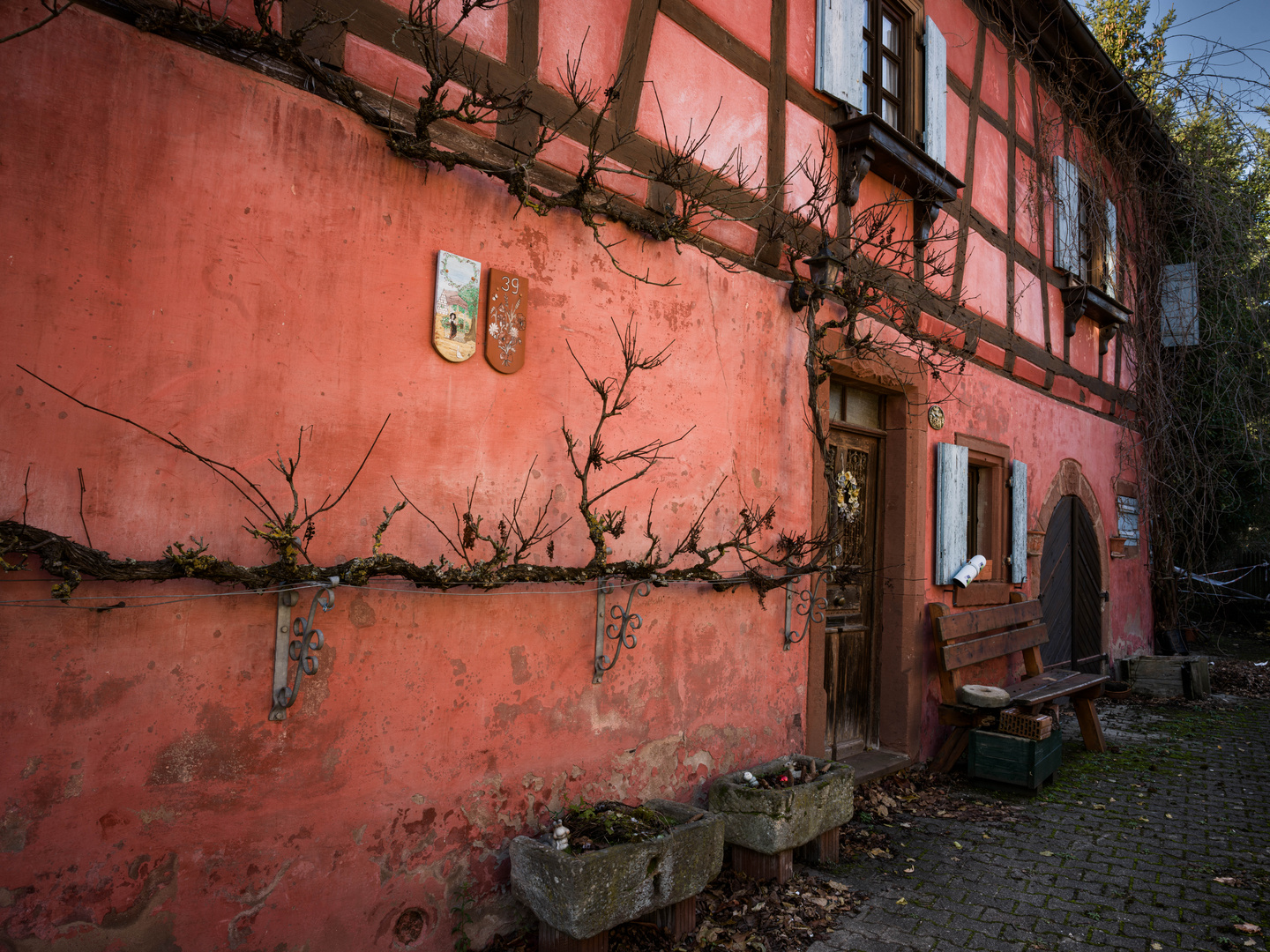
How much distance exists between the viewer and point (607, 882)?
264cm

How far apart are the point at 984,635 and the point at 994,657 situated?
1.78 ft

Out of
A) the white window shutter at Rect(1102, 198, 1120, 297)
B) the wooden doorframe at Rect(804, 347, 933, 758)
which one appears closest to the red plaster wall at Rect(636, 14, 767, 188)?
the wooden doorframe at Rect(804, 347, 933, 758)

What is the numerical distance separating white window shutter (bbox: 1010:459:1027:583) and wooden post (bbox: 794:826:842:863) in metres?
3.77

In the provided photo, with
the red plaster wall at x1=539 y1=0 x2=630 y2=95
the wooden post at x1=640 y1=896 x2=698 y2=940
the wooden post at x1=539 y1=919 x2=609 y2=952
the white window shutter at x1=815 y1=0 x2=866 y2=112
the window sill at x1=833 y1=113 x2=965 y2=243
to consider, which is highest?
the white window shutter at x1=815 y1=0 x2=866 y2=112

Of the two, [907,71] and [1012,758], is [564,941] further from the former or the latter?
[907,71]

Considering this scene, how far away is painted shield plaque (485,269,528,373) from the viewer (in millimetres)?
2936

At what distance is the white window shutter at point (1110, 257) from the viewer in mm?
8672

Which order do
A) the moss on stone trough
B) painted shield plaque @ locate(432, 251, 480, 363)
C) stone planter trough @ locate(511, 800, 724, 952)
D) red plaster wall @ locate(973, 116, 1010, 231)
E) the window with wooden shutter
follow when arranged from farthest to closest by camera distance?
the window with wooden shutter < red plaster wall @ locate(973, 116, 1010, 231) < the moss on stone trough < painted shield plaque @ locate(432, 251, 480, 363) < stone planter trough @ locate(511, 800, 724, 952)

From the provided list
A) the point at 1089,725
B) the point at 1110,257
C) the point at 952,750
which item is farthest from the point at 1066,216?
the point at 952,750

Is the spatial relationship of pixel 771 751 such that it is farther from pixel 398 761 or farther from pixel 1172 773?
pixel 1172 773

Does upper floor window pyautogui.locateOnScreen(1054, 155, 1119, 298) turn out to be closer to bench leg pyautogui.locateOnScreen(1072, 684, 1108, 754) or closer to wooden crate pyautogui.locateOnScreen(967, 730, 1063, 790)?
bench leg pyautogui.locateOnScreen(1072, 684, 1108, 754)

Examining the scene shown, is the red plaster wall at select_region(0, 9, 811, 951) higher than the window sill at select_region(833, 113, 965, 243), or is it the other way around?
the window sill at select_region(833, 113, 965, 243)

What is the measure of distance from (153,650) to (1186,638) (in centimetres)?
1253

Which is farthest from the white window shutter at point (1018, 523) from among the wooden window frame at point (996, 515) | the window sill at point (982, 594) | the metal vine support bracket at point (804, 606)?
the metal vine support bracket at point (804, 606)
